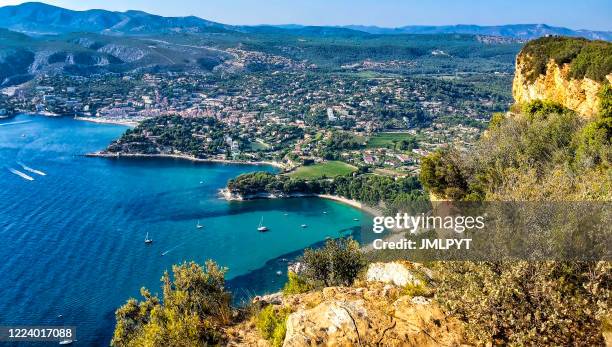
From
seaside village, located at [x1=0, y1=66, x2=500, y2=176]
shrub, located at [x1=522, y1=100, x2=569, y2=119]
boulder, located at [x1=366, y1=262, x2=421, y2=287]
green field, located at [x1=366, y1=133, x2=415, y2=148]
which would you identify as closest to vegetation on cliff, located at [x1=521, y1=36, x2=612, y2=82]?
shrub, located at [x1=522, y1=100, x2=569, y2=119]

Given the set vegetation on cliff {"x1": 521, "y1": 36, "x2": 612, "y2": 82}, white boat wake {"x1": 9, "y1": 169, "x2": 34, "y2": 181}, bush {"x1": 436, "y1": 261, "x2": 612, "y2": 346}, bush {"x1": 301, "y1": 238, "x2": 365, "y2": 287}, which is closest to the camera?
bush {"x1": 436, "y1": 261, "x2": 612, "y2": 346}

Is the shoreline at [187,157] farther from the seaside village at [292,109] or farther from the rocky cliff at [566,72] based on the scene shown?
the rocky cliff at [566,72]

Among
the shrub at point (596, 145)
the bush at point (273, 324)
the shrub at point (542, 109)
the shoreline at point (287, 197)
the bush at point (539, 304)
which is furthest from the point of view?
the shoreline at point (287, 197)

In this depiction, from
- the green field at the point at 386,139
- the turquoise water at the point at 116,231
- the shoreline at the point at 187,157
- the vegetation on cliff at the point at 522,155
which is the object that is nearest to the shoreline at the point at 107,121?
the shoreline at the point at 187,157

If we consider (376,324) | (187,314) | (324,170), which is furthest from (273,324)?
(324,170)

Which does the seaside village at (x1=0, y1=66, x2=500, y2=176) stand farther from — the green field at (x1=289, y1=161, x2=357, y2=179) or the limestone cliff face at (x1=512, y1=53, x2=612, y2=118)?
the limestone cliff face at (x1=512, y1=53, x2=612, y2=118)

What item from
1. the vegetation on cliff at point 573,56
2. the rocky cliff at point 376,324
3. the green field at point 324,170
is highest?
the vegetation on cliff at point 573,56
